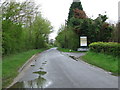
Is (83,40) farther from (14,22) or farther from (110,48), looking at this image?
(110,48)

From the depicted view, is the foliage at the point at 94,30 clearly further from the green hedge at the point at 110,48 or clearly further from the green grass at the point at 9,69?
the green grass at the point at 9,69

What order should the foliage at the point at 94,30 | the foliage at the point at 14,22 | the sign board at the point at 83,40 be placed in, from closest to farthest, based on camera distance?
the foliage at the point at 14,22, the foliage at the point at 94,30, the sign board at the point at 83,40

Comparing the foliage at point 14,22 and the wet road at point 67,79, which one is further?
the foliage at point 14,22

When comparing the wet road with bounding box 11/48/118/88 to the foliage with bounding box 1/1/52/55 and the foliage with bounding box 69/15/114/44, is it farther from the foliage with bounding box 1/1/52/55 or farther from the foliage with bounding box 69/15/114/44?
the foliage with bounding box 69/15/114/44

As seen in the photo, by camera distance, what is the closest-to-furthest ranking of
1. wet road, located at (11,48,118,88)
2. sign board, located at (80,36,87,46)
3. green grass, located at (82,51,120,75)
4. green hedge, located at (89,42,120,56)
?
1. wet road, located at (11,48,118,88)
2. green grass, located at (82,51,120,75)
3. green hedge, located at (89,42,120,56)
4. sign board, located at (80,36,87,46)

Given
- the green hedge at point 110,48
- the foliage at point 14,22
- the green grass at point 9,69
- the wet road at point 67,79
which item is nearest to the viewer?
the wet road at point 67,79

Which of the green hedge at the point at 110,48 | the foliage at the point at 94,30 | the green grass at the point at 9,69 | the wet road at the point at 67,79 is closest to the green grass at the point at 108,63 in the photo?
the green hedge at the point at 110,48

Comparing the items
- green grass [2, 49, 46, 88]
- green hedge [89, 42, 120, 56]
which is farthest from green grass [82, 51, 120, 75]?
green grass [2, 49, 46, 88]

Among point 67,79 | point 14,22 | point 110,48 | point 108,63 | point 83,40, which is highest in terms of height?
point 14,22

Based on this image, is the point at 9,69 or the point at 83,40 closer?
the point at 9,69

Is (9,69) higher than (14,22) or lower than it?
lower

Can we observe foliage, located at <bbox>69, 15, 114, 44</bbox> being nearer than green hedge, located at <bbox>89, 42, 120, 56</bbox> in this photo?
No

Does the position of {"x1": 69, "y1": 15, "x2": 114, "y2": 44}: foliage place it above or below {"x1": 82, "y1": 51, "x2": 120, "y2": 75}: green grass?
above

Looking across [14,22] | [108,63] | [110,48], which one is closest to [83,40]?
[14,22]
